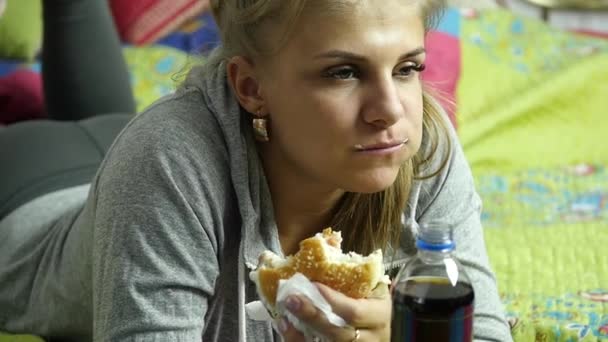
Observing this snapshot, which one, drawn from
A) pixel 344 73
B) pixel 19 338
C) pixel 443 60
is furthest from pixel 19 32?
pixel 344 73

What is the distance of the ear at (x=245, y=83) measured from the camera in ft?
3.81

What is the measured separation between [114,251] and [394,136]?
13.6 inches

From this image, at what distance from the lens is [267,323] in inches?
47.6

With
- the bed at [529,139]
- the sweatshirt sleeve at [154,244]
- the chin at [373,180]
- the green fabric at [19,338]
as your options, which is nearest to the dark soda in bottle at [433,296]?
the chin at [373,180]

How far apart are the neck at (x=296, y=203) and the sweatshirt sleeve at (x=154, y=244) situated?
4.6 inches

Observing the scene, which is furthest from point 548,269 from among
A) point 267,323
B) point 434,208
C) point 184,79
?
point 184,79

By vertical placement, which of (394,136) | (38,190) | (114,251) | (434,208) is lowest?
(38,190)

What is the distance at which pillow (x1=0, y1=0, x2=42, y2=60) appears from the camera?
2.46m

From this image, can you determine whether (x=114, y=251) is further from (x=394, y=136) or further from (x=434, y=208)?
(x=434, y=208)

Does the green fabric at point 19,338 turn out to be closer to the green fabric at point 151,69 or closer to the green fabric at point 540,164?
the green fabric at point 540,164

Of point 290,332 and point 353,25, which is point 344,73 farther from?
point 290,332

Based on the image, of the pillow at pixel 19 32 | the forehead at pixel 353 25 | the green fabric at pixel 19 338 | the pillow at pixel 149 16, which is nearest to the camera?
the forehead at pixel 353 25

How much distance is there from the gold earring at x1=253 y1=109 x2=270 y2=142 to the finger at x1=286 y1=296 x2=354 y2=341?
339 millimetres

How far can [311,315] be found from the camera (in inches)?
35.2
